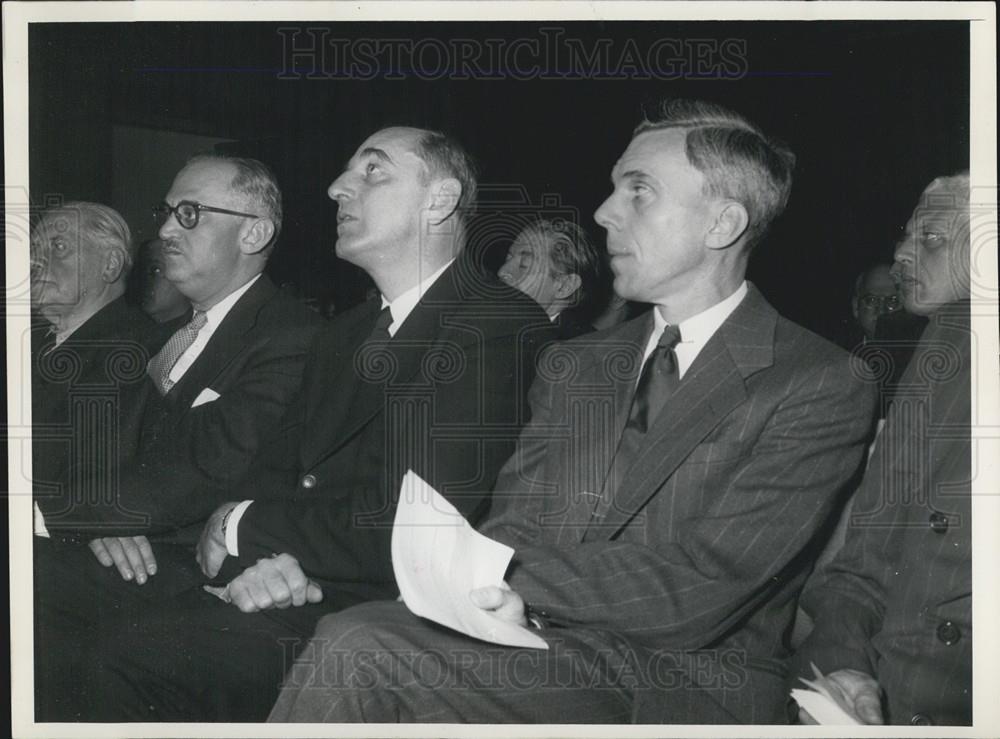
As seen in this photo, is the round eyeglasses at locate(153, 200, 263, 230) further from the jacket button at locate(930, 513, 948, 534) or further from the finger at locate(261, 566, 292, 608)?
the jacket button at locate(930, 513, 948, 534)

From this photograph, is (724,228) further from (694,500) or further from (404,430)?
(404,430)

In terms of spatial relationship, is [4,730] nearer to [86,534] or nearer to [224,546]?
[86,534]

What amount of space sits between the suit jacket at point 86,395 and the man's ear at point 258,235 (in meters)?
0.35

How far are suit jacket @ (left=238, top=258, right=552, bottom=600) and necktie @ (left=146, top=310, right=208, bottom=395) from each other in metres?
0.42

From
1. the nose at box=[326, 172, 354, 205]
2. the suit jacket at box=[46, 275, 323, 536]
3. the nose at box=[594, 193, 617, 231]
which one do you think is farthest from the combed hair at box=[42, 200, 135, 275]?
the nose at box=[594, 193, 617, 231]

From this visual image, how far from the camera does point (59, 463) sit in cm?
309

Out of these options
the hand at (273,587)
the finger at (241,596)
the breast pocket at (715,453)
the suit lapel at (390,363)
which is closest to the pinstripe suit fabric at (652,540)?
the breast pocket at (715,453)

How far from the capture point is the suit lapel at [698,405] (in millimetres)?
2779

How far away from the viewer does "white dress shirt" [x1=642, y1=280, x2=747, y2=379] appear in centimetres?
285

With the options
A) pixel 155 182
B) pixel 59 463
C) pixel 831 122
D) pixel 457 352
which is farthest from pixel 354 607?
pixel 831 122

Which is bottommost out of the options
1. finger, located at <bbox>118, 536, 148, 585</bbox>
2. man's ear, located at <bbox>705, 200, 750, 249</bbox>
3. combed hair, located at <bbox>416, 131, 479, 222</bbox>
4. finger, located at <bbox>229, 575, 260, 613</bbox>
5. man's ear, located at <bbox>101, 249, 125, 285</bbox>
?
finger, located at <bbox>229, 575, 260, 613</bbox>

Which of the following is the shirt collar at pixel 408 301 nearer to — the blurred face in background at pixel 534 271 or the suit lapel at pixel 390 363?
the suit lapel at pixel 390 363

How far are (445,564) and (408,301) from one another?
2.29ft

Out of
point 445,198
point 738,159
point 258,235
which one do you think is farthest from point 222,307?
point 738,159
